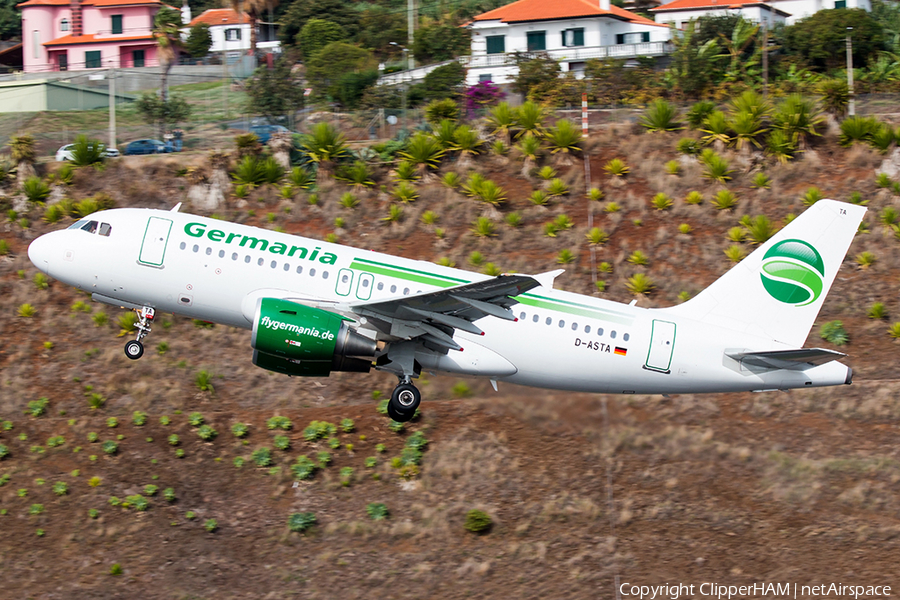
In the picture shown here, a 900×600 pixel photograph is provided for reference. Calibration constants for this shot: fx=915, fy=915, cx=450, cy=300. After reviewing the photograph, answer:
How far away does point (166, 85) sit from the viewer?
155 feet

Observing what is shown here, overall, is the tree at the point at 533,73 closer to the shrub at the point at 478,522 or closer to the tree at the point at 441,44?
the tree at the point at 441,44

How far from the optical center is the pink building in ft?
275

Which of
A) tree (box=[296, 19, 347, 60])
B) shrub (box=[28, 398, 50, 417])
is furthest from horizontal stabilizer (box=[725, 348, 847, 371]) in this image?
tree (box=[296, 19, 347, 60])

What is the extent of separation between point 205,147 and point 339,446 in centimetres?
1931

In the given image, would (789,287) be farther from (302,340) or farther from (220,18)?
(220,18)

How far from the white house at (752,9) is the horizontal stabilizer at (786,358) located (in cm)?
5758

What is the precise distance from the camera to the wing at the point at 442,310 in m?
19.8

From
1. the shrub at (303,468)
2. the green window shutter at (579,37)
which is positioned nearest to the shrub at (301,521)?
the shrub at (303,468)

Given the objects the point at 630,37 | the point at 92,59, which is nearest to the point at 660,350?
the point at 630,37

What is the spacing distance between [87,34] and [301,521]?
240ft

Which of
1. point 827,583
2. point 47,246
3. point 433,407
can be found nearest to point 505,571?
point 433,407

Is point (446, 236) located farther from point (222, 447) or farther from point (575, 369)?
point (575, 369)

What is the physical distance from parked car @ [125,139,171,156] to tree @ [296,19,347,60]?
129 ft

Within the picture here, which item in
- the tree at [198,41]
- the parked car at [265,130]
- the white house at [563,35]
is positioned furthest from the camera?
the tree at [198,41]
